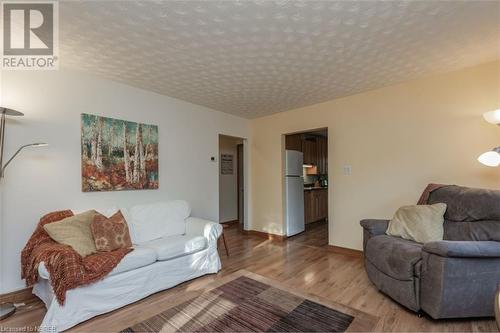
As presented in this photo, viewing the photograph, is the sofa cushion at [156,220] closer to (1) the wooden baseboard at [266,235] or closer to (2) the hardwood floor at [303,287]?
(2) the hardwood floor at [303,287]

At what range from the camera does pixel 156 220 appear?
3027mm

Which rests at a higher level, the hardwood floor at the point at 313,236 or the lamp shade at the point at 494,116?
the lamp shade at the point at 494,116

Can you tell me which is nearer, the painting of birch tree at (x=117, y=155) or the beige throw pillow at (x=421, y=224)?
the beige throw pillow at (x=421, y=224)

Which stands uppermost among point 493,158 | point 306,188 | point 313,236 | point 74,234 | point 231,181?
point 493,158

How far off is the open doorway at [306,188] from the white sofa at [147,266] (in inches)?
80.5

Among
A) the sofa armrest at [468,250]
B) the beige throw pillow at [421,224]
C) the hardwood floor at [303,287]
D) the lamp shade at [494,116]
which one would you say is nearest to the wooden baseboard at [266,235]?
the hardwood floor at [303,287]

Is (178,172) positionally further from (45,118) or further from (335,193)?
(335,193)

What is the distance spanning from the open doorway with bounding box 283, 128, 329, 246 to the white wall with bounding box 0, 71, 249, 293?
6.96ft

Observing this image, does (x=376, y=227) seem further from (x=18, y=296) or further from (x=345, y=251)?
(x=18, y=296)

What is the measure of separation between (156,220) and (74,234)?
925mm

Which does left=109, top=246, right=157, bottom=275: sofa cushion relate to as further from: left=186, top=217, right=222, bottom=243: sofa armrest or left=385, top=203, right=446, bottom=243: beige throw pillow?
left=385, top=203, right=446, bottom=243: beige throw pillow
